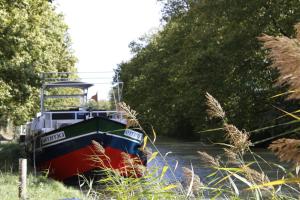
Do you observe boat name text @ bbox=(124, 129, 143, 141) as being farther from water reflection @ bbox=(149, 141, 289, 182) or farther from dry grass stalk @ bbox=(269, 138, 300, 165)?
dry grass stalk @ bbox=(269, 138, 300, 165)

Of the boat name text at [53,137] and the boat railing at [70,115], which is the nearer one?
the boat name text at [53,137]

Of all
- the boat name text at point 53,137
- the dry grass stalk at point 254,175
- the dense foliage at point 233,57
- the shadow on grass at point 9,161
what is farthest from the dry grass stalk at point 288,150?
the dense foliage at point 233,57

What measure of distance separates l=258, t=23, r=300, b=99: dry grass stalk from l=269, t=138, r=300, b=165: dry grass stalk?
14 cm

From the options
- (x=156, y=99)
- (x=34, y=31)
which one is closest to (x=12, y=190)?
(x=34, y=31)

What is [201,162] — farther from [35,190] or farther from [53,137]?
[35,190]

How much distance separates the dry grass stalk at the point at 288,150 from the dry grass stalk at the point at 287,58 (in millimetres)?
141

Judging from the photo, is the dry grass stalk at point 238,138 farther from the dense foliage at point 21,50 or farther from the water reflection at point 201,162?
the dense foliage at point 21,50

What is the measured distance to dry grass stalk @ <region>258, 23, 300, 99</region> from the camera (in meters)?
1.26

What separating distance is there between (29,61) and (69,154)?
5365 mm

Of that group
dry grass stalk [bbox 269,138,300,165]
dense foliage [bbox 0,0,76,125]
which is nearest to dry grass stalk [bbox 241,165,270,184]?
dry grass stalk [bbox 269,138,300,165]

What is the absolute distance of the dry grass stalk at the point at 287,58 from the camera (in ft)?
4.13

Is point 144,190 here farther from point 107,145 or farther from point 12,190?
point 107,145

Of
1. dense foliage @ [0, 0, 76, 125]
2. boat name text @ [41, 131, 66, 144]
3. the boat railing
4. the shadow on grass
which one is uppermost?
dense foliage @ [0, 0, 76, 125]

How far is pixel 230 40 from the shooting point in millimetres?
25406
